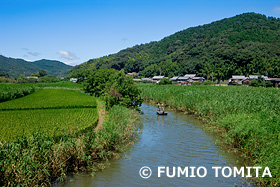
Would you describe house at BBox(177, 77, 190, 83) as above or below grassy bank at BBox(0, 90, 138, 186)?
above

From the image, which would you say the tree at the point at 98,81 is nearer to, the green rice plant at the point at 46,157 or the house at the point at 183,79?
the green rice plant at the point at 46,157

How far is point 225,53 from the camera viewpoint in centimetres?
8481

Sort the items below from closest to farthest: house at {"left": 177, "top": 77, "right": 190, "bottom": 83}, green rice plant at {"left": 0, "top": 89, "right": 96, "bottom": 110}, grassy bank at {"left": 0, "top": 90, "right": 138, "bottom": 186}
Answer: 1. grassy bank at {"left": 0, "top": 90, "right": 138, "bottom": 186}
2. green rice plant at {"left": 0, "top": 89, "right": 96, "bottom": 110}
3. house at {"left": 177, "top": 77, "right": 190, "bottom": 83}

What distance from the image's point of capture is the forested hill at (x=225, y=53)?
8000 cm

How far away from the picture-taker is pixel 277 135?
948 cm

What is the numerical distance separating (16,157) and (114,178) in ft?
11.7

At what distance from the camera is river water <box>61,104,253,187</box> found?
8680 mm

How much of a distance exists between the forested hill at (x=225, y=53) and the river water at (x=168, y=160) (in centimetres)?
6932

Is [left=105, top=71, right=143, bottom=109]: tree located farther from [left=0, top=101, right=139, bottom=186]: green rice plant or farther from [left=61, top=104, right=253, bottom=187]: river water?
[left=0, top=101, right=139, bottom=186]: green rice plant

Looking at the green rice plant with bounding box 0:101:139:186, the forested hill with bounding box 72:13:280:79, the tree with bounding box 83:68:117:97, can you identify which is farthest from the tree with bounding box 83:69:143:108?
the forested hill with bounding box 72:13:280:79

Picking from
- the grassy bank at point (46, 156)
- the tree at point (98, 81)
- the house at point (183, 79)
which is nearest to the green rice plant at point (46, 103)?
the tree at point (98, 81)

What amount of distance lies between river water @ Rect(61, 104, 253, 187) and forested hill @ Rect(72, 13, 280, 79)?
6932 centimetres

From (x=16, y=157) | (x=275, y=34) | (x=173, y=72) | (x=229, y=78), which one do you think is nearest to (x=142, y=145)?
(x=16, y=157)

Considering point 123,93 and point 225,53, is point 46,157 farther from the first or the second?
point 225,53
